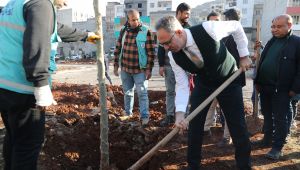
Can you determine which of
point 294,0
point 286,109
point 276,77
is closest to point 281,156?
point 286,109

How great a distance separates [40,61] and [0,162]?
1979 mm

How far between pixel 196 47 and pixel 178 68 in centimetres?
30

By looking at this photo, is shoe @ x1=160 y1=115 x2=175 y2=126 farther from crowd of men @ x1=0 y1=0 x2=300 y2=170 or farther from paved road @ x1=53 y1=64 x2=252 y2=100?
paved road @ x1=53 y1=64 x2=252 y2=100

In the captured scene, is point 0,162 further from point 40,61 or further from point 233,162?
point 233,162

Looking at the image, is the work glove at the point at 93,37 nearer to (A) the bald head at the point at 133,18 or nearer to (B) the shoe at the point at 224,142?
(A) the bald head at the point at 133,18

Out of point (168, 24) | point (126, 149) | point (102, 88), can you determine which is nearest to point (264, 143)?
point (126, 149)

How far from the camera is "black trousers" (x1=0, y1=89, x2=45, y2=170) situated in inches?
96.2

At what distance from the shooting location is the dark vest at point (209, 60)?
9.45ft

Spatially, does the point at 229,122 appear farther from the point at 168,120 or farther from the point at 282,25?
the point at 168,120

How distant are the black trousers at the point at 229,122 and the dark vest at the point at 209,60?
0.13 metres

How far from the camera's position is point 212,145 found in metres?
4.42

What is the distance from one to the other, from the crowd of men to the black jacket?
0.01 m

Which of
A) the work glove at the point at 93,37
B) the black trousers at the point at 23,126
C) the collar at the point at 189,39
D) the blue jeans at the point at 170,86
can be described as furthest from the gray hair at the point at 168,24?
the blue jeans at the point at 170,86

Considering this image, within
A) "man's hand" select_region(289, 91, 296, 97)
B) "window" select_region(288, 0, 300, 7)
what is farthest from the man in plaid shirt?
"window" select_region(288, 0, 300, 7)
